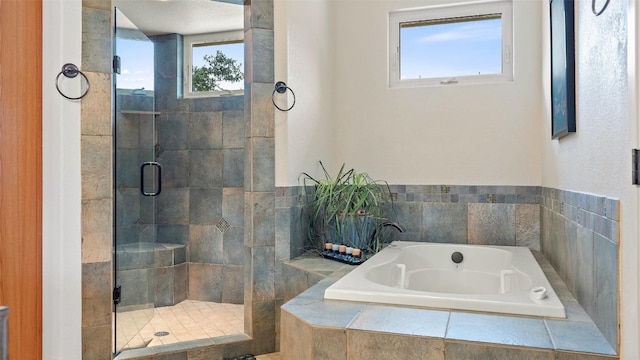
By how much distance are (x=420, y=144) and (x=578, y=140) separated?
1.52 m

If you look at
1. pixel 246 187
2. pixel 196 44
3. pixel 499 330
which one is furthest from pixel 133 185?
pixel 499 330

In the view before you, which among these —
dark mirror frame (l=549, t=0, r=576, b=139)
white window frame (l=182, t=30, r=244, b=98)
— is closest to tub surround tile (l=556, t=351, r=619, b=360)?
dark mirror frame (l=549, t=0, r=576, b=139)

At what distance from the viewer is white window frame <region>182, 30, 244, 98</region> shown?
397 centimetres

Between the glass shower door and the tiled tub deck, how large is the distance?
125 cm

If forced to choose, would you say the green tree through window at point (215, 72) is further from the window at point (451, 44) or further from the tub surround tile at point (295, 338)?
the tub surround tile at point (295, 338)

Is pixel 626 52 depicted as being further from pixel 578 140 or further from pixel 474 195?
pixel 474 195

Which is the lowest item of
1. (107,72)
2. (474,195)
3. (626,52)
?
(474,195)

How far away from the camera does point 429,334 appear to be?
1.50 m

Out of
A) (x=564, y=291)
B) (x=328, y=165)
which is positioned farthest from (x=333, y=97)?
(x=564, y=291)

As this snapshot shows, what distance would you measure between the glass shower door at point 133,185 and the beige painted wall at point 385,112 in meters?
0.88

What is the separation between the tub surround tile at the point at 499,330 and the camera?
4.72 feet

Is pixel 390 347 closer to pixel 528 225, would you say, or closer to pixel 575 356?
pixel 575 356

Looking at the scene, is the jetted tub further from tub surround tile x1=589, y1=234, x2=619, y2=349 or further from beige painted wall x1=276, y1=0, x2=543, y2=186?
beige painted wall x1=276, y1=0, x2=543, y2=186

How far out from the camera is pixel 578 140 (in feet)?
6.35
